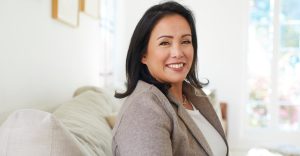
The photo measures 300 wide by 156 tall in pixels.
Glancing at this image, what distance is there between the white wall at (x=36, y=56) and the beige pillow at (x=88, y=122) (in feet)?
0.61

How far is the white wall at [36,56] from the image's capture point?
1.46 metres

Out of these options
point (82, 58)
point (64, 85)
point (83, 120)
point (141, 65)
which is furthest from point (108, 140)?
point (82, 58)

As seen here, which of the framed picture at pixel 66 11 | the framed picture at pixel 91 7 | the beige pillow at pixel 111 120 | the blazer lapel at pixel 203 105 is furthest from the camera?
the framed picture at pixel 91 7

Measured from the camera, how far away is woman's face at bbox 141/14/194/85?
3.78ft

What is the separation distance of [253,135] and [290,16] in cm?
145

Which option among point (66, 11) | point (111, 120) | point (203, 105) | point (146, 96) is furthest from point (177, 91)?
point (66, 11)

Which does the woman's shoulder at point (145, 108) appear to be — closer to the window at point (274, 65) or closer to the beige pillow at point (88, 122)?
the beige pillow at point (88, 122)

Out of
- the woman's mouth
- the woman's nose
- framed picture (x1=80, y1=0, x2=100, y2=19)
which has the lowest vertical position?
the woman's mouth

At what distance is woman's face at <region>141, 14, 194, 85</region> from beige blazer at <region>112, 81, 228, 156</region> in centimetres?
8

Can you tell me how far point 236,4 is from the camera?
14.2ft

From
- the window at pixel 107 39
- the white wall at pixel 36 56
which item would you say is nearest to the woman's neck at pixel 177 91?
the white wall at pixel 36 56

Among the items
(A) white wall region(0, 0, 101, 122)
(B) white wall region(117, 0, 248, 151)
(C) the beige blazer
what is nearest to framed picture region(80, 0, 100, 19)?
(A) white wall region(0, 0, 101, 122)

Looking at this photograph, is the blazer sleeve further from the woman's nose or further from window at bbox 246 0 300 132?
window at bbox 246 0 300 132

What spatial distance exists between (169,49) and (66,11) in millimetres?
1196
